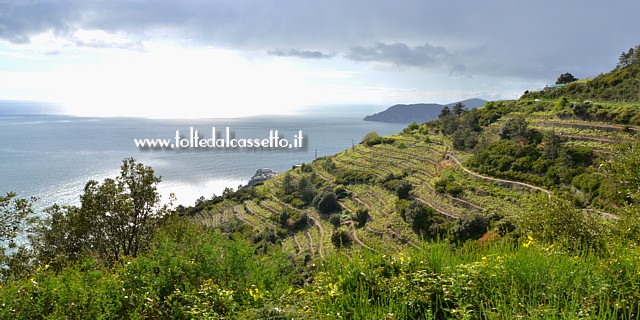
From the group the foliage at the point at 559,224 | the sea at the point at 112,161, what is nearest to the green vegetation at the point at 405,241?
the foliage at the point at 559,224

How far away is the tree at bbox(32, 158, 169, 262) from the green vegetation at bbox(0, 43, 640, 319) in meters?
0.06

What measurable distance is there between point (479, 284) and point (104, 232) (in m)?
14.9

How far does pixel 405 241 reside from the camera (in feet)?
86.1

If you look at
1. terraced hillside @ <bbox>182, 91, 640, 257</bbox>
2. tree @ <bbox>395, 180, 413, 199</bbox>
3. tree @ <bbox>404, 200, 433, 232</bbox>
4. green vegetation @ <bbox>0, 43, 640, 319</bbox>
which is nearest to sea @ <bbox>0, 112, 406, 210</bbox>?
terraced hillside @ <bbox>182, 91, 640, 257</bbox>

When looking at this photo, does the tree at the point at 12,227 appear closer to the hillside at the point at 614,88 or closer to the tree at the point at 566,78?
the hillside at the point at 614,88

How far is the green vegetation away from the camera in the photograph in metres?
4.21

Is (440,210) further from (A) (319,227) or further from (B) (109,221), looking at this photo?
(B) (109,221)

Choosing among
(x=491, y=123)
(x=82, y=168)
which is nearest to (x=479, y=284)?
(x=491, y=123)

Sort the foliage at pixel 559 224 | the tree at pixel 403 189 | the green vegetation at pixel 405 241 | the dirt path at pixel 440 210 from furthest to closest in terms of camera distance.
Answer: the tree at pixel 403 189
the dirt path at pixel 440 210
the foliage at pixel 559 224
the green vegetation at pixel 405 241

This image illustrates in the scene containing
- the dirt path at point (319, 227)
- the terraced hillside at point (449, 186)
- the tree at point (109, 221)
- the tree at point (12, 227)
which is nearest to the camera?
the tree at point (12, 227)

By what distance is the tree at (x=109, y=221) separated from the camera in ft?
46.8

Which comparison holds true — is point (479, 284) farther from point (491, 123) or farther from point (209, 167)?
point (209, 167)

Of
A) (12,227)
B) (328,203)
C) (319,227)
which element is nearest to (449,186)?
(319,227)

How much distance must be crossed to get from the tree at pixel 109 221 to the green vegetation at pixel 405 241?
0.06 metres
